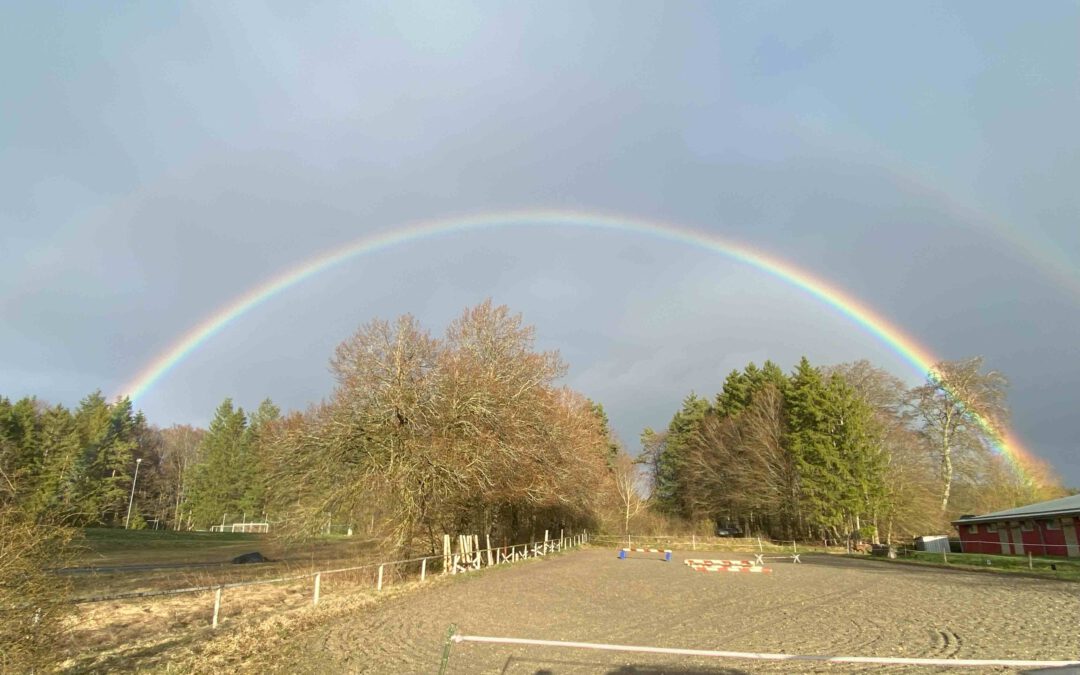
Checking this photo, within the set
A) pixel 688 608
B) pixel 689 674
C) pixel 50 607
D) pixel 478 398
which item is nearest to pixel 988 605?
pixel 688 608

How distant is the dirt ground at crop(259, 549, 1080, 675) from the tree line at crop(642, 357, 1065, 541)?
74.4 feet

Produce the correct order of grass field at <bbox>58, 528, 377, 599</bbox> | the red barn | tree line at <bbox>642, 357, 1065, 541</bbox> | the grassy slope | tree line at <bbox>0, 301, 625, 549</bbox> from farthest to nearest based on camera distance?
tree line at <bbox>642, 357, 1065, 541</bbox>, the grassy slope, the red barn, tree line at <bbox>0, 301, 625, 549</bbox>, grass field at <bbox>58, 528, 377, 599</bbox>

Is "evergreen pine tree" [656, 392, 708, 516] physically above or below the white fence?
above

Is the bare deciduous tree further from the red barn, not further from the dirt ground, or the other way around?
the dirt ground

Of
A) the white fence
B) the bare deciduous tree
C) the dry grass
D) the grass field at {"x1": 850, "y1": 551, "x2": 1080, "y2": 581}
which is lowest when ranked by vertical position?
the white fence

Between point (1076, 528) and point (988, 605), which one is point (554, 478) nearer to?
point (988, 605)

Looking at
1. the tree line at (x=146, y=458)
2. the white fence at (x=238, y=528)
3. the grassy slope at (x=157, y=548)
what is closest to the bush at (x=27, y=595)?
the grassy slope at (x=157, y=548)

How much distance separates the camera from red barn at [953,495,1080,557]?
3212 centimetres

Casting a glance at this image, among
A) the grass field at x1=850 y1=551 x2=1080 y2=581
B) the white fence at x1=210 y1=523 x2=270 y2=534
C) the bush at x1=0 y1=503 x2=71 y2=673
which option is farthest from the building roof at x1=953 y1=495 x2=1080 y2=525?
the white fence at x1=210 y1=523 x2=270 y2=534

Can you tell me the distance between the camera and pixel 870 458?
42750 millimetres

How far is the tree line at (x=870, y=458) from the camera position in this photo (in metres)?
43.2

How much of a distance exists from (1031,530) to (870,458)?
31.3 feet

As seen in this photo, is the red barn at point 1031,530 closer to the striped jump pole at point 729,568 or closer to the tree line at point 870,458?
the tree line at point 870,458

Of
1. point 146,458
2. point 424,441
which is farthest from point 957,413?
point 146,458
